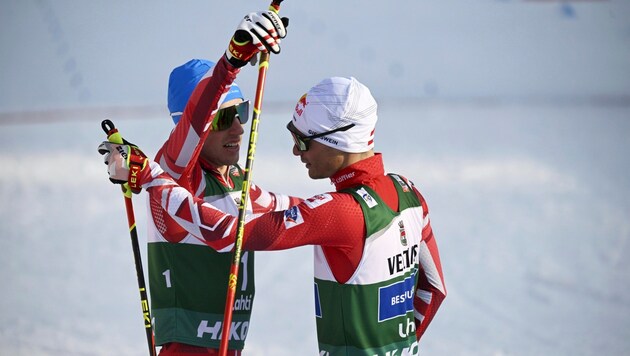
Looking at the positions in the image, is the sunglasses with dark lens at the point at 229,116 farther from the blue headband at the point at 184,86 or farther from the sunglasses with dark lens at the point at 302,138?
the sunglasses with dark lens at the point at 302,138

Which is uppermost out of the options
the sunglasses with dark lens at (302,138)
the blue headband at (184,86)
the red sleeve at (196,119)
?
the blue headband at (184,86)

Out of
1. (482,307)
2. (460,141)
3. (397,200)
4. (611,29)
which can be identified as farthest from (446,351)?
(611,29)

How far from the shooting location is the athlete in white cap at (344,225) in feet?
9.07

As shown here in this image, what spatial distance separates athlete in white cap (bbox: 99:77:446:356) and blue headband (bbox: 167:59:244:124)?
499 millimetres

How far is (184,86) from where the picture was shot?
11.0ft

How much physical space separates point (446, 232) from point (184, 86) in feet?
10.1

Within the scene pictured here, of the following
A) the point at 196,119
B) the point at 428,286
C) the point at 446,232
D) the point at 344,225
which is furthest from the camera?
the point at 446,232

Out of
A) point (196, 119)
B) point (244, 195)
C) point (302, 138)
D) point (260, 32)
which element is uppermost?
point (260, 32)

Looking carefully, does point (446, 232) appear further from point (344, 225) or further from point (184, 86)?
point (344, 225)

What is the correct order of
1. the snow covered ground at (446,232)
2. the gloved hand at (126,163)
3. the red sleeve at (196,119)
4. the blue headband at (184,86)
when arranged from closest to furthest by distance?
the gloved hand at (126,163) < the red sleeve at (196,119) < the blue headband at (184,86) < the snow covered ground at (446,232)

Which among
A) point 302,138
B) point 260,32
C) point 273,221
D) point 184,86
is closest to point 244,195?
point 273,221

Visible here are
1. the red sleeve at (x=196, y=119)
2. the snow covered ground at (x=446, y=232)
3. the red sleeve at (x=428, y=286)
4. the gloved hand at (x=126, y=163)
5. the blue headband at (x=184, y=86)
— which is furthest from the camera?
the snow covered ground at (x=446, y=232)

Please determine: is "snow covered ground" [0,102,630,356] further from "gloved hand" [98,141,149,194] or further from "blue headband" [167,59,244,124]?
"gloved hand" [98,141,149,194]

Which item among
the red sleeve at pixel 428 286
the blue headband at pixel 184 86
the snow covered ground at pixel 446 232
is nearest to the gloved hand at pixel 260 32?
the blue headband at pixel 184 86
